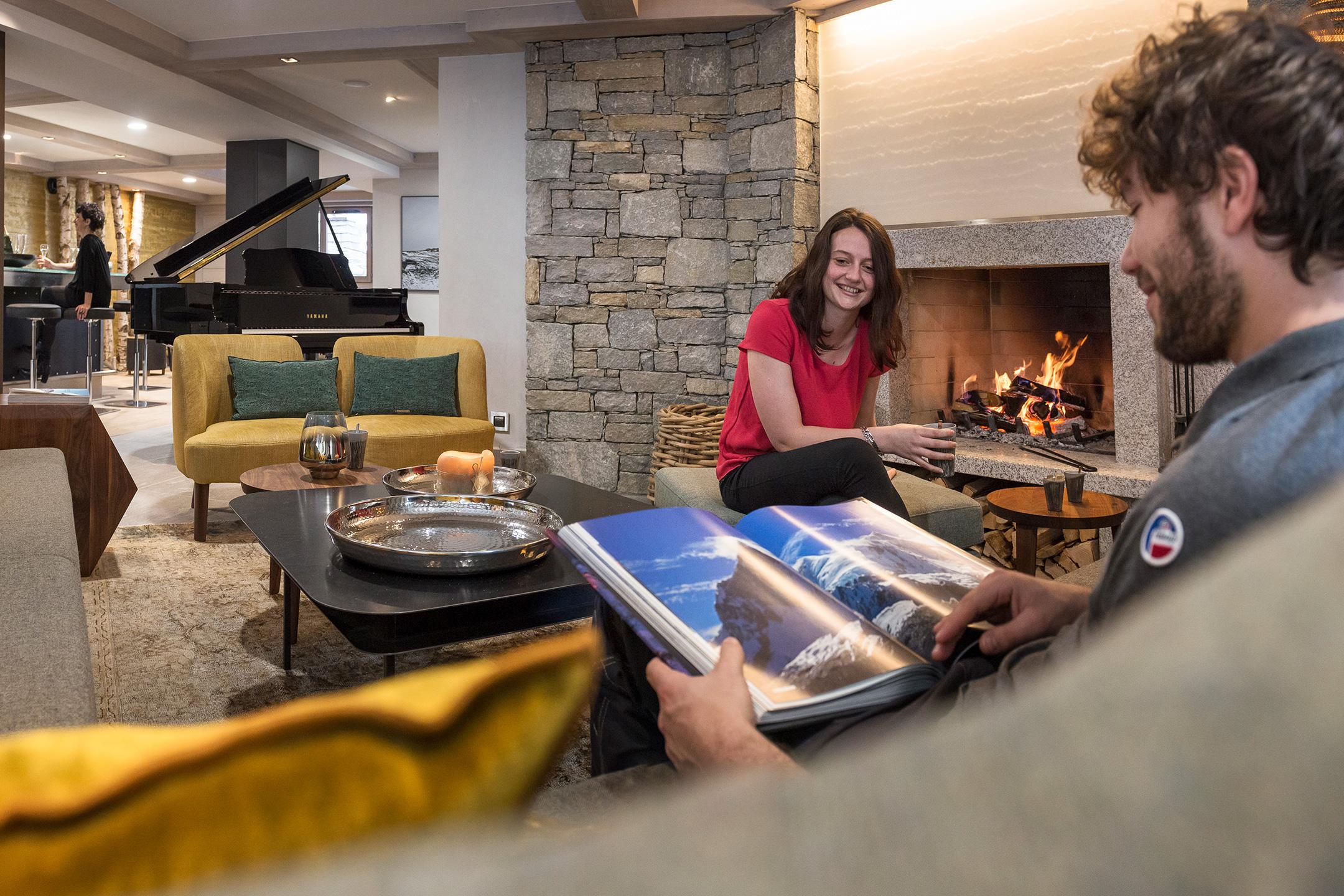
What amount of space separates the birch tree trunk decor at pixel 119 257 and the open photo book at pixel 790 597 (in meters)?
12.8

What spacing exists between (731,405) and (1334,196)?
6.41ft

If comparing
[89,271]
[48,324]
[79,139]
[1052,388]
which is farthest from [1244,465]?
[79,139]

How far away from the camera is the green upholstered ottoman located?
246 cm

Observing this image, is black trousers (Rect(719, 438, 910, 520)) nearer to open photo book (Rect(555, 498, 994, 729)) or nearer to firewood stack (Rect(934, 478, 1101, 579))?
open photo book (Rect(555, 498, 994, 729))

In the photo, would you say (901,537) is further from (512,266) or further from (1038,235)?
(512,266)

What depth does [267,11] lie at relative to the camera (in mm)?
5121

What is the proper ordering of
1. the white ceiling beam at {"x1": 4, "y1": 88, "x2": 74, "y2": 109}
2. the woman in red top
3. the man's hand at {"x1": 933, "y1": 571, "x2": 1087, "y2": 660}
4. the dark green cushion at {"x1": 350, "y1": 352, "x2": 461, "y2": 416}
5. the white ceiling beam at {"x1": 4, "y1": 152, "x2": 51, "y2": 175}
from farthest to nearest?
the white ceiling beam at {"x1": 4, "y1": 152, "x2": 51, "y2": 175} < the white ceiling beam at {"x1": 4, "y1": 88, "x2": 74, "y2": 109} < the dark green cushion at {"x1": 350, "y1": 352, "x2": 461, "y2": 416} < the woman in red top < the man's hand at {"x1": 933, "y1": 571, "x2": 1087, "y2": 660}

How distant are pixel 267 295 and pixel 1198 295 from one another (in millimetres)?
5634

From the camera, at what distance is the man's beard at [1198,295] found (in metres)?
0.77

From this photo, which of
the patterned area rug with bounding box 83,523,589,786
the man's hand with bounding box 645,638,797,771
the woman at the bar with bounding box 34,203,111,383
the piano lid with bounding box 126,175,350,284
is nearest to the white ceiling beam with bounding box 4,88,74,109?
the woman at the bar with bounding box 34,203,111,383

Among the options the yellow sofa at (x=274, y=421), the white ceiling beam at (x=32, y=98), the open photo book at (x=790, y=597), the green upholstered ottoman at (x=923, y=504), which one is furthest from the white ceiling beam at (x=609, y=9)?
the white ceiling beam at (x=32, y=98)

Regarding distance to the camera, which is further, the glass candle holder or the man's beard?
the glass candle holder

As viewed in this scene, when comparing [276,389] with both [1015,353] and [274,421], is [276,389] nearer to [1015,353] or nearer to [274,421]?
[274,421]

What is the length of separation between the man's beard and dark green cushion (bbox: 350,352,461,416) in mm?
3880
